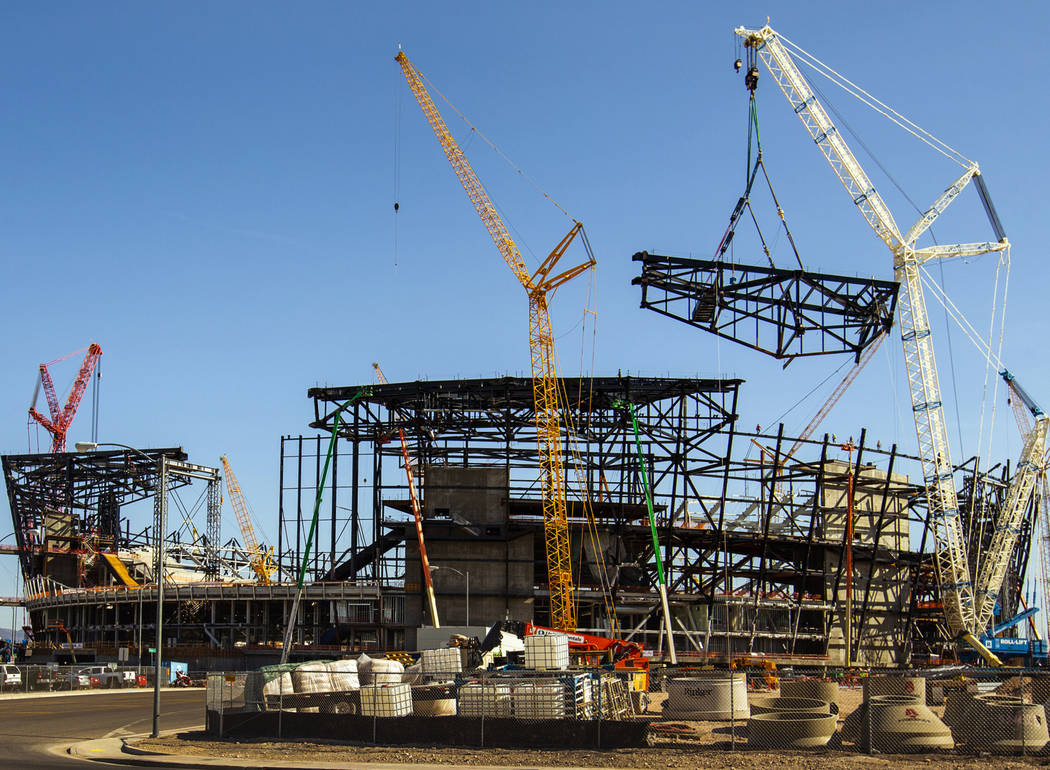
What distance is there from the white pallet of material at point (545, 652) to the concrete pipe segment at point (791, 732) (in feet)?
37.3

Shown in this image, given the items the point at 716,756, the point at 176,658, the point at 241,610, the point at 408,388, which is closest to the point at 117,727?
the point at 716,756

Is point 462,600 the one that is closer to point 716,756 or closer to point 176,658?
point 176,658

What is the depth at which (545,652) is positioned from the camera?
1355 inches

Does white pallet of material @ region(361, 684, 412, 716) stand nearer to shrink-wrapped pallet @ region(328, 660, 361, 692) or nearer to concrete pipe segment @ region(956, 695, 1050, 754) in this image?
shrink-wrapped pallet @ region(328, 660, 361, 692)

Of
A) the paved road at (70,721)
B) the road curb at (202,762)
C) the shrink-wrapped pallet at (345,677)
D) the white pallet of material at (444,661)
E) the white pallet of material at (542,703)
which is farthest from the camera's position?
the white pallet of material at (444,661)

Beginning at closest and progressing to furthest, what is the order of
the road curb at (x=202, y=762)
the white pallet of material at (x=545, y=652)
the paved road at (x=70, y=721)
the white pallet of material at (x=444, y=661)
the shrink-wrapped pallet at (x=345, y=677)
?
the road curb at (x=202, y=762) → the paved road at (x=70, y=721) → the shrink-wrapped pallet at (x=345, y=677) → the white pallet of material at (x=444, y=661) → the white pallet of material at (x=545, y=652)

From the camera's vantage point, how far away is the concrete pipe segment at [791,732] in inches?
925

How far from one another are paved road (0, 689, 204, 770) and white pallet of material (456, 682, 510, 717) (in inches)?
341

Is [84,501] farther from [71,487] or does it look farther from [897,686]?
[897,686]

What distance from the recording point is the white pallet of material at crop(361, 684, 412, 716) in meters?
27.0

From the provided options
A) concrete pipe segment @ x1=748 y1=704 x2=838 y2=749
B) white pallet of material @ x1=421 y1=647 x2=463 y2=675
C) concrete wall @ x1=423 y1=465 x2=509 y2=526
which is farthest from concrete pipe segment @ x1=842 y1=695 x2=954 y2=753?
concrete wall @ x1=423 y1=465 x2=509 y2=526

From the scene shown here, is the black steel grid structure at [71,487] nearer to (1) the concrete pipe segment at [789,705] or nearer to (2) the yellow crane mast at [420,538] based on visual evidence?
(2) the yellow crane mast at [420,538]

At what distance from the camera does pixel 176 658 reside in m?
107

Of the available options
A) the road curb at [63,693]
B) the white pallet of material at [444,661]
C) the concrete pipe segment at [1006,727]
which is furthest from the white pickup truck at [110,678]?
the concrete pipe segment at [1006,727]
